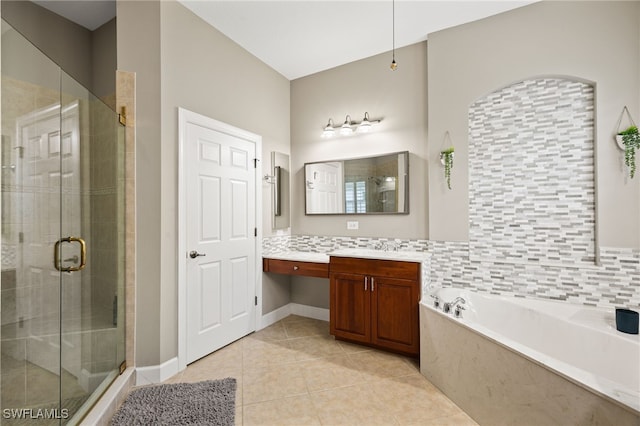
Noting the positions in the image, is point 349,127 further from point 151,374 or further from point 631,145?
point 151,374

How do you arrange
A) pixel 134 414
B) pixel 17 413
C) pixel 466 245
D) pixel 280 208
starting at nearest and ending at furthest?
pixel 17 413
pixel 134 414
pixel 466 245
pixel 280 208

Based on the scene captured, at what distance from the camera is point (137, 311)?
225 centimetres

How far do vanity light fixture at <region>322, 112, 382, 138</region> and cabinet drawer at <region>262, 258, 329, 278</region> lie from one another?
5.11 feet

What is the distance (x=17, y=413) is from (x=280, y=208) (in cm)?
264

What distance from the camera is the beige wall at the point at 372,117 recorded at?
3043 mm

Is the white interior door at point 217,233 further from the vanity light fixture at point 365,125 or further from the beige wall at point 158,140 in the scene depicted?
the vanity light fixture at point 365,125

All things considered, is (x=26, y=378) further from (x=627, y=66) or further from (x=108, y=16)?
(x=627, y=66)

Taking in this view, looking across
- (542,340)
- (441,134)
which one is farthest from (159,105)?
(542,340)

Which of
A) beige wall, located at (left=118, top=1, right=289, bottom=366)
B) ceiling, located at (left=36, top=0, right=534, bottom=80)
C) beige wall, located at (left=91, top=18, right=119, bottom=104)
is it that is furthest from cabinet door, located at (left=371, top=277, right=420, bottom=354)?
beige wall, located at (left=91, top=18, right=119, bottom=104)

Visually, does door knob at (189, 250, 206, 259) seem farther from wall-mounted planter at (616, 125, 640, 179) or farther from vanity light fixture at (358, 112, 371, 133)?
wall-mounted planter at (616, 125, 640, 179)

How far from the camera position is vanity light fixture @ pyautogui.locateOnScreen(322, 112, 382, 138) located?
3223 mm

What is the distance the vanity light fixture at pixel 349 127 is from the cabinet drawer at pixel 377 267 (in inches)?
58.4

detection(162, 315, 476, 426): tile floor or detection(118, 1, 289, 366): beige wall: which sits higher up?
detection(118, 1, 289, 366): beige wall

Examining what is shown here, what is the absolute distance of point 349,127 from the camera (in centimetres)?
335
